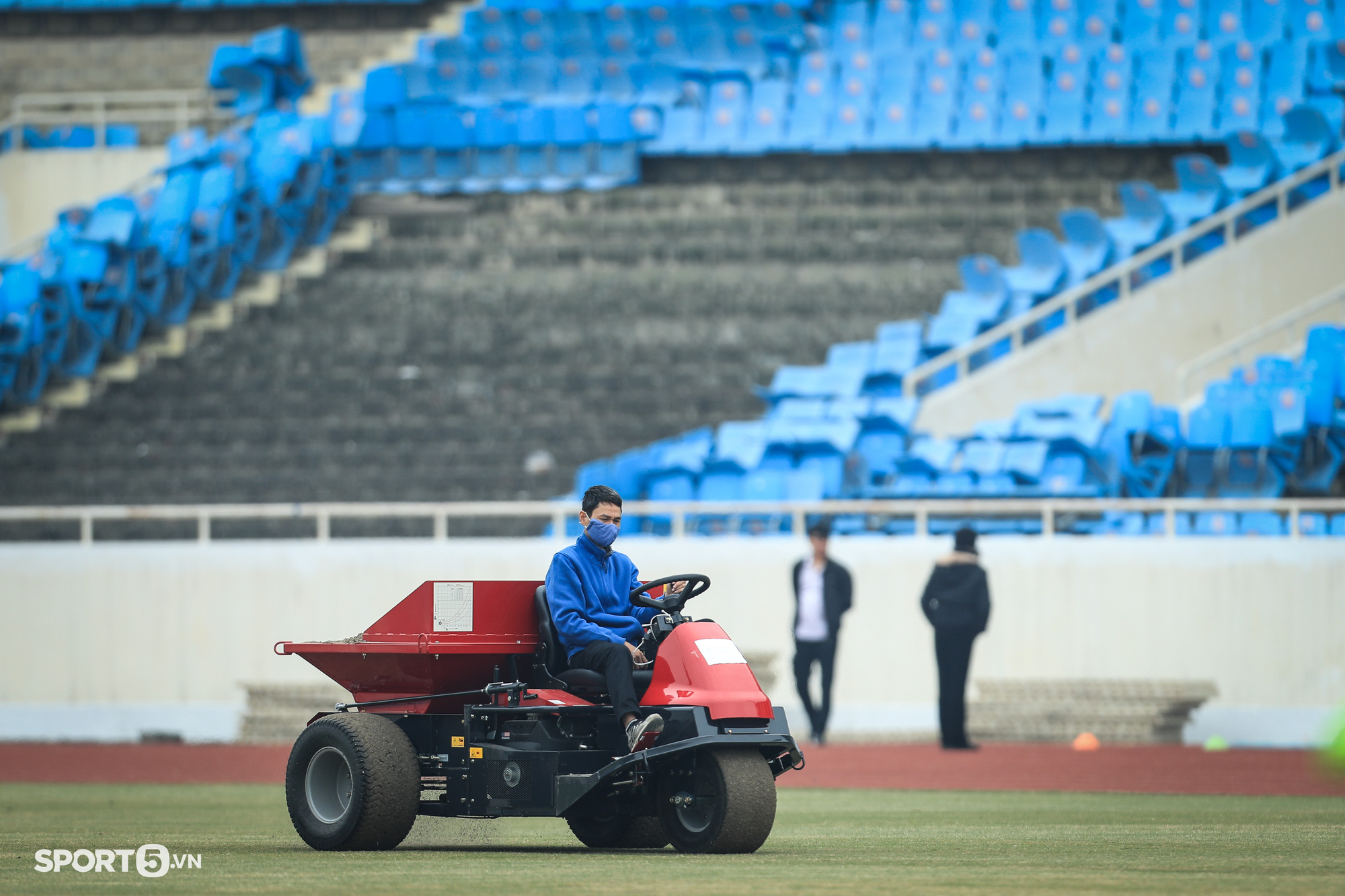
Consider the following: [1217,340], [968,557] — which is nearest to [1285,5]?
[1217,340]

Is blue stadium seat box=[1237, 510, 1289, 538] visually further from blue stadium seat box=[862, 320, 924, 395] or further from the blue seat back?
blue stadium seat box=[862, 320, 924, 395]

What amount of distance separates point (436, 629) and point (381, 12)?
23185 mm

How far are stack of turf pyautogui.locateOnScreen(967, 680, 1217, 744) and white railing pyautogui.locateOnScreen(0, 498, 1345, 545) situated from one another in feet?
5.03

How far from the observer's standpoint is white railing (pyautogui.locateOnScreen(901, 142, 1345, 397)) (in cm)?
2212

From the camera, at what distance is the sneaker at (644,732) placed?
835cm

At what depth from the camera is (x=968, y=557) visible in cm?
1684

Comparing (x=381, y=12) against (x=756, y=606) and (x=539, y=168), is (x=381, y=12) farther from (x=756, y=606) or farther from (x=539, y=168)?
(x=756, y=606)

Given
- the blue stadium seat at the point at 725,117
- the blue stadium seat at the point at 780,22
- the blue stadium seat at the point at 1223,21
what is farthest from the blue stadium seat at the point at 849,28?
the blue stadium seat at the point at 1223,21

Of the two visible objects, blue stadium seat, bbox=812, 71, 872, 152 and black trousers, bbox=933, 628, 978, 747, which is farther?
blue stadium seat, bbox=812, 71, 872, 152

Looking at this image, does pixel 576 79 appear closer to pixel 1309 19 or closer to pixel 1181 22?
pixel 1181 22

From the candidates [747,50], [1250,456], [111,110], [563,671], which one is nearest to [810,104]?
[747,50]

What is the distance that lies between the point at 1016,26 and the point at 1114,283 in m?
5.58

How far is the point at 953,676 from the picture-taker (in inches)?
661

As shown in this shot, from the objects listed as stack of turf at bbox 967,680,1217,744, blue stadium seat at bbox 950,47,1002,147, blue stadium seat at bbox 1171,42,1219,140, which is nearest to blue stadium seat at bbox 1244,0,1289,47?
blue stadium seat at bbox 1171,42,1219,140
